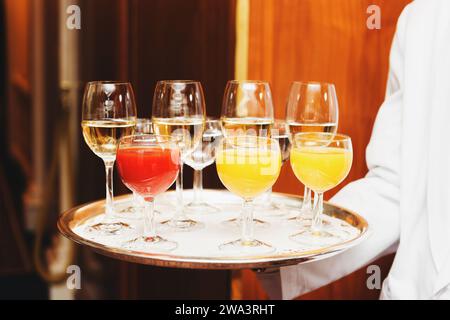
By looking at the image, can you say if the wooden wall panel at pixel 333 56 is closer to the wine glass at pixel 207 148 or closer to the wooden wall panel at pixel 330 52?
the wooden wall panel at pixel 330 52

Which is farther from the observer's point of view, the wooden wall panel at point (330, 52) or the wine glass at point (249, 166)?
the wooden wall panel at point (330, 52)

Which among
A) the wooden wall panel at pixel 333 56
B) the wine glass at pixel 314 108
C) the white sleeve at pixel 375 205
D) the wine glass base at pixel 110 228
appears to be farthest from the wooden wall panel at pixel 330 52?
the wine glass base at pixel 110 228

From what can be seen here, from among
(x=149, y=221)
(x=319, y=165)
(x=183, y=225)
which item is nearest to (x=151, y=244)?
(x=149, y=221)

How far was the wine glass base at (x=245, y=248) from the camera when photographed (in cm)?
122

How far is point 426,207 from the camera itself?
1599mm

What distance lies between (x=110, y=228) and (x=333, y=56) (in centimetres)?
115

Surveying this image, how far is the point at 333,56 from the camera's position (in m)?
2.22

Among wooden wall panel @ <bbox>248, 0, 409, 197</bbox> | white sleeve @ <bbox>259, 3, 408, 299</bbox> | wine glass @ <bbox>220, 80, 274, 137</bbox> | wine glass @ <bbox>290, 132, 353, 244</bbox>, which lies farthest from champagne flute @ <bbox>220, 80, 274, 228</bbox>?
wooden wall panel @ <bbox>248, 0, 409, 197</bbox>

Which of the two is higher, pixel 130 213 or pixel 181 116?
pixel 181 116

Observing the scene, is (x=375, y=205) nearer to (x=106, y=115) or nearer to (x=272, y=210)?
(x=272, y=210)

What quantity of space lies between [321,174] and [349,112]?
0.90 m

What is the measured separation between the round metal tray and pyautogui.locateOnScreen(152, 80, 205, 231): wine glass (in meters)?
0.11

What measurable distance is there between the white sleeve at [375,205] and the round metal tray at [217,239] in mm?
128

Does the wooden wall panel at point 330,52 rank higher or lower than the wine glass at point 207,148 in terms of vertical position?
higher
